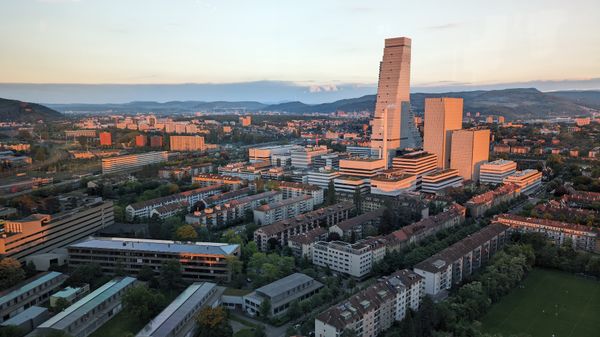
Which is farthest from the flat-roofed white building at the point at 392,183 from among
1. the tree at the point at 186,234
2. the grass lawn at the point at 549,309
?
the tree at the point at 186,234

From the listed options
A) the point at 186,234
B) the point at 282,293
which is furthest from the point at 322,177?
the point at 282,293

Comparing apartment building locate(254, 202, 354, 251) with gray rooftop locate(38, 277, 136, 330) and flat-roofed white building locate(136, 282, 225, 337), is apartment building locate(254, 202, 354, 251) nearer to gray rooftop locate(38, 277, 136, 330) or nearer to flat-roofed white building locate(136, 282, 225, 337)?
flat-roofed white building locate(136, 282, 225, 337)

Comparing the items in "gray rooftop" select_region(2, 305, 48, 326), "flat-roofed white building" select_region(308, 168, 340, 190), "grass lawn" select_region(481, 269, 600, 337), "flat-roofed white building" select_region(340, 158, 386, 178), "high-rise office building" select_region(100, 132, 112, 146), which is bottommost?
"grass lawn" select_region(481, 269, 600, 337)

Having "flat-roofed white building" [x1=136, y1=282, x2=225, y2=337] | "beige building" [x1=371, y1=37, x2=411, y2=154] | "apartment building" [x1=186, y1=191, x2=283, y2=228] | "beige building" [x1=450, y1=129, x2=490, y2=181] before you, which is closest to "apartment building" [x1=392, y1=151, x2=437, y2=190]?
"beige building" [x1=450, y1=129, x2=490, y2=181]

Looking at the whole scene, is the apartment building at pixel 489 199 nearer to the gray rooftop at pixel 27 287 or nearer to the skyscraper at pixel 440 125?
the skyscraper at pixel 440 125

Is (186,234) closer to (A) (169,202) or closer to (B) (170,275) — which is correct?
(B) (170,275)

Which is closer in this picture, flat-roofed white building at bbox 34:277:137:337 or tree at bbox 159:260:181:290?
flat-roofed white building at bbox 34:277:137:337

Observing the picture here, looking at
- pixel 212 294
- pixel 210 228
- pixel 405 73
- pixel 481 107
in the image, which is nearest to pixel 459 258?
pixel 212 294
